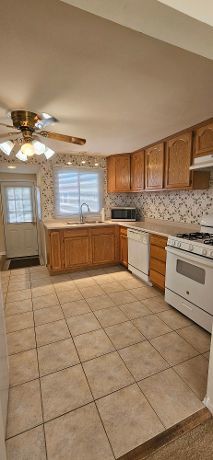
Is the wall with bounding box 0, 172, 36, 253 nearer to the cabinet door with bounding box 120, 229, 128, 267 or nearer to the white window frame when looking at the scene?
the white window frame

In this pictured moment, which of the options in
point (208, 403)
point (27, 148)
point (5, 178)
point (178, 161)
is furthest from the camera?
point (5, 178)

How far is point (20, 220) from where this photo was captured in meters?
4.87

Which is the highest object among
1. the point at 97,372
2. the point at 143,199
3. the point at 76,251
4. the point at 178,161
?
the point at 178,161

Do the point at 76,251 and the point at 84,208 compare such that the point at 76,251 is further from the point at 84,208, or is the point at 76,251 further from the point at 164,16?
the point at 164,16

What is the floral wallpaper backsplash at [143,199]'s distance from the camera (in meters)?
2.91

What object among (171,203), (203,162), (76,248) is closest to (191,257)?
(203,162)

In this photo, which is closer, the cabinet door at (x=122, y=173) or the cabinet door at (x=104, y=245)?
the cabinet door at (x=104, y=245)

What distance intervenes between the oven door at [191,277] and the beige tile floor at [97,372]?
311 millimetres

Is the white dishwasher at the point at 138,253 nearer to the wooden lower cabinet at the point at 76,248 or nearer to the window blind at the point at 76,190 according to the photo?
the wooden lower cabinet at the point at 76,248

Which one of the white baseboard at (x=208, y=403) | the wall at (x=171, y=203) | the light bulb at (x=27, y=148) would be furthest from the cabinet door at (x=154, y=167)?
the white baseboard at (x=208, y=403)

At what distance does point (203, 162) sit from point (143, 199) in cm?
187

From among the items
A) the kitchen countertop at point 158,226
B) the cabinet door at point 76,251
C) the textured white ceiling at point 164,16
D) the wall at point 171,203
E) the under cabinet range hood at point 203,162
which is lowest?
the cabinet door at point 76,251

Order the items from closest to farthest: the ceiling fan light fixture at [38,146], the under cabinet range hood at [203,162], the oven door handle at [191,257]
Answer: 1. the oven door handle at [191,257]
2. the ceiling fan light fixture at [38,146]
3. the under cabinet range hood at [203,162]

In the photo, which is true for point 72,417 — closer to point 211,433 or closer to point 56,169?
point 211,433
